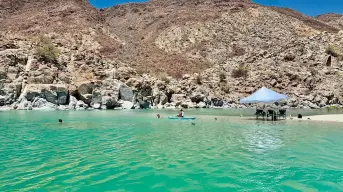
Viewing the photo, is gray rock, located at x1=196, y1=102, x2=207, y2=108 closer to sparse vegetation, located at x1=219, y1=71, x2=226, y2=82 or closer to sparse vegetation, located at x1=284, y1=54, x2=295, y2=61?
sparse vegetation, located at x1=219, y1=71, x2=226, y2=82

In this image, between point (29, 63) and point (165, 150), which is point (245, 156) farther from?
point (29, 63)

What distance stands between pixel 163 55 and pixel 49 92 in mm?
41203

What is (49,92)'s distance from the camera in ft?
130

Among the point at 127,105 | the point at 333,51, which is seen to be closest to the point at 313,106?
the point at 333,51

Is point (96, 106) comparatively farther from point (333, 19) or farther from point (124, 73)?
point (333, 19)

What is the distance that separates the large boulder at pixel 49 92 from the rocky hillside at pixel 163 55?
11 centimetres

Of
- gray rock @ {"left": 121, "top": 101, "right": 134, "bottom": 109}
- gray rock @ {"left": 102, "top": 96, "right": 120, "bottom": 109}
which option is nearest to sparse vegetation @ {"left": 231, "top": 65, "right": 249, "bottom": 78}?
gray rock @ {"left": 121, "top": 101, "right": 134, "bottom": 109}

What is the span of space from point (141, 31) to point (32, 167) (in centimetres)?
8523

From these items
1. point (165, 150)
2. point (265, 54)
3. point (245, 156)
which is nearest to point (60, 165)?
point (165, 150)

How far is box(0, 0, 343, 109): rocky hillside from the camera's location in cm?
4378

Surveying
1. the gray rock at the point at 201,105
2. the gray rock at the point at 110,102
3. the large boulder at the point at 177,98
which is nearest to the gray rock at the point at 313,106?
the gray rock at the point at 201,105

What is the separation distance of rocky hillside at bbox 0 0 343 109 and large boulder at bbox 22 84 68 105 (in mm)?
114

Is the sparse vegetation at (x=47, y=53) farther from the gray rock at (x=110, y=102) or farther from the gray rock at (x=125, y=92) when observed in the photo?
the gray rock at (x=125, y=92)

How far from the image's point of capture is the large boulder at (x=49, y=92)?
1538 inches
